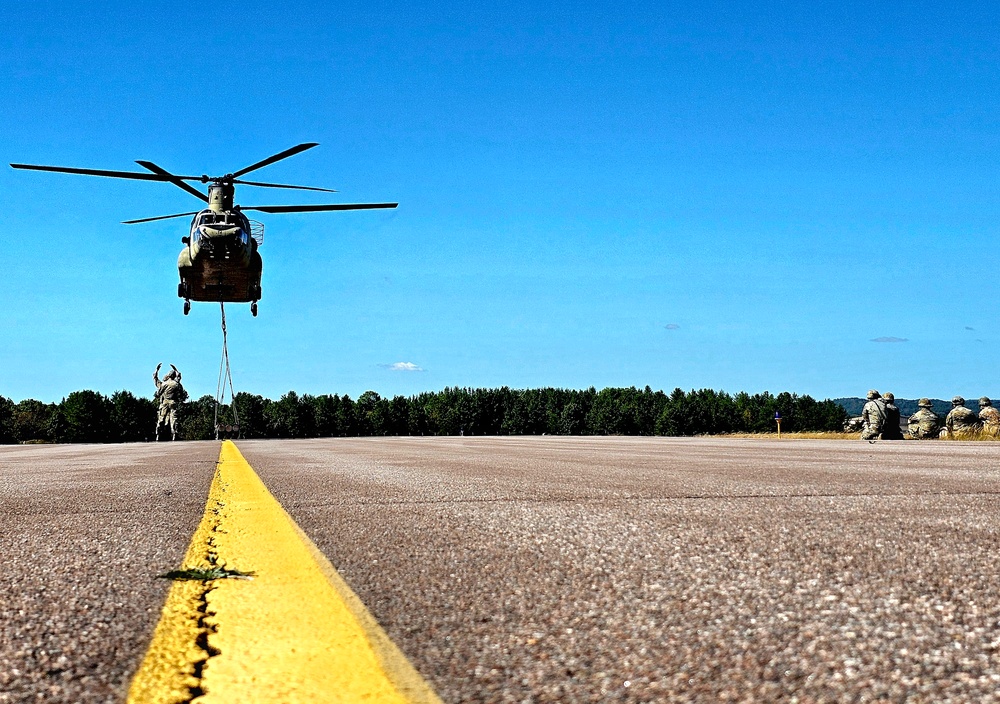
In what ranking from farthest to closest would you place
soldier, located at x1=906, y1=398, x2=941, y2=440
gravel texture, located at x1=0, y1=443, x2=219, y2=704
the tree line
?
1. the tree line
2. soldier, located at x1=906, y1=398, x2=941, y2=440
3. gravel texture, located at x1=0, y1=443, x2=219, y2=704

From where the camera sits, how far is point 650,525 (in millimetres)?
4059

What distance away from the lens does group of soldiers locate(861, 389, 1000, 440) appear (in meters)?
25.1

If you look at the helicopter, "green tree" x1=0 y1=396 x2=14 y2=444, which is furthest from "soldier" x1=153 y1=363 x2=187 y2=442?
"green tree" x1=0 y1=396 x2=14 y2=444

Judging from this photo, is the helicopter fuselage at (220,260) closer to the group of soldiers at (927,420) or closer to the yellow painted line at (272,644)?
the group of soldiers at (927,420)

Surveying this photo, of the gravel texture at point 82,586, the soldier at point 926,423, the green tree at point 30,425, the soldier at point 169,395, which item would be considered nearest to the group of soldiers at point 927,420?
the soldier at point 926,423

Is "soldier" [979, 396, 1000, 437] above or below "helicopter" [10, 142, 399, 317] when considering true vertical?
below

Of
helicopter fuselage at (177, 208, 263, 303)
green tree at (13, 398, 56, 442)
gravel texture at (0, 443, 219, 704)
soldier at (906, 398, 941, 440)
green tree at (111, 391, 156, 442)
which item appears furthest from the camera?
green tree at (13, 398, 56, 442)

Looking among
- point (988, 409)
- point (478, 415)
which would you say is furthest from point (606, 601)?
point (478, 415)

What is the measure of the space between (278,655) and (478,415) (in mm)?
169860

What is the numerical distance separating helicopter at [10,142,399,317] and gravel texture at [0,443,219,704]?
72.5ft

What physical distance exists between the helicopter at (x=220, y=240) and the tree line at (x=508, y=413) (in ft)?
437

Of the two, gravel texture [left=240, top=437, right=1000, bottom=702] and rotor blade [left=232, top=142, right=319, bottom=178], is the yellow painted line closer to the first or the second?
gravel texture [left=240, top=437, right=1000, bottom=702]

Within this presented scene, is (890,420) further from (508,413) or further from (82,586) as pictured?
(508,413)

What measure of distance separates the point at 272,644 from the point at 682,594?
1158 mm
